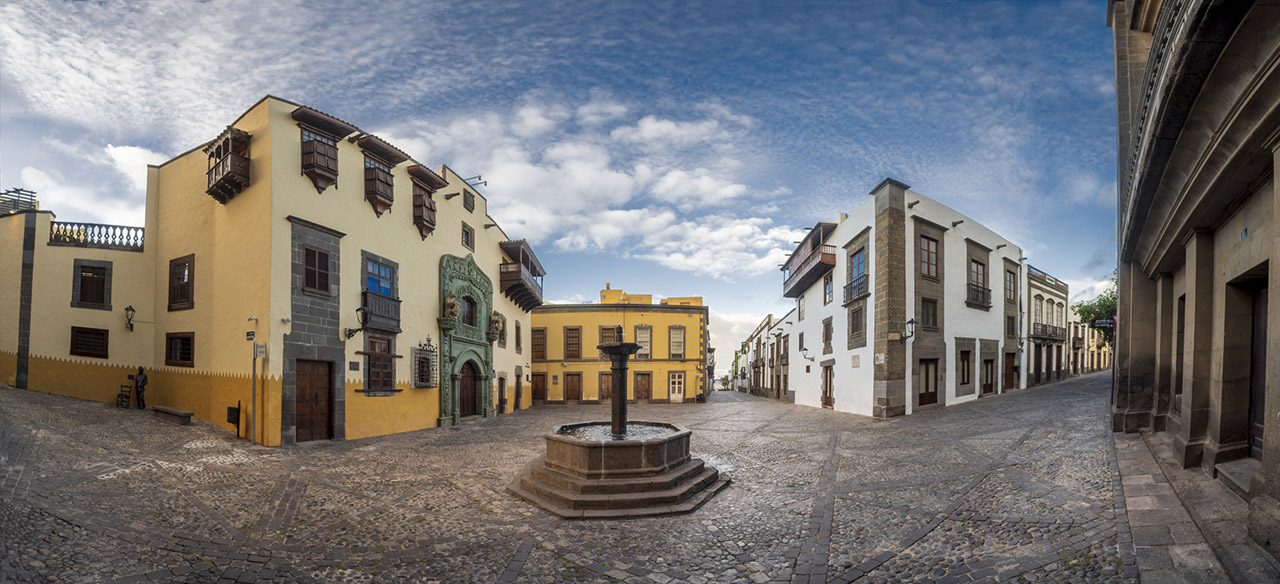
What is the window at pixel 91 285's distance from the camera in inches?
649

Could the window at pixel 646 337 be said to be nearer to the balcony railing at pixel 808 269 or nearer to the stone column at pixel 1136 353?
the balcony railing at pixel 808 269

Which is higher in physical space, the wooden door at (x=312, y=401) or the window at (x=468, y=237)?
the window at (x=468, y=237)

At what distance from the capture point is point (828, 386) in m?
24.9

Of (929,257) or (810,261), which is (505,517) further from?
(810,261)

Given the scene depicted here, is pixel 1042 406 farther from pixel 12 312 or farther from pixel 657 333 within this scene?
pixel 12 312

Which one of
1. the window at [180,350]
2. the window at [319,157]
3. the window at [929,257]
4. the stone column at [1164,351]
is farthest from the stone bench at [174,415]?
the window at [929,257]

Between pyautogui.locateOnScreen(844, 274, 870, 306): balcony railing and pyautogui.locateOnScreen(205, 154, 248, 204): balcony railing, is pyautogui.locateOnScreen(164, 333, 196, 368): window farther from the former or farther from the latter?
pyautogui.locateOnScreen(844, 274, 870, 306): balcony railing

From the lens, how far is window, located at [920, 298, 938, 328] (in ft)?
64.3

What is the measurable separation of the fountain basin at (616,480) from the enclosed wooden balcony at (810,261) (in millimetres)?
17404

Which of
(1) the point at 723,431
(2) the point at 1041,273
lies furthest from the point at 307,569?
(2) the point at 1041,273

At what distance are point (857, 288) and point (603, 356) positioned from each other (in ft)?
55.8

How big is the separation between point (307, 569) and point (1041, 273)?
35.9 meters

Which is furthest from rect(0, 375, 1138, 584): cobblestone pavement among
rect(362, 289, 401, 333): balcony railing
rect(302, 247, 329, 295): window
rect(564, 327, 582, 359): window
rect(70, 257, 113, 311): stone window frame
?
rect(564, 327, 582, 359): window

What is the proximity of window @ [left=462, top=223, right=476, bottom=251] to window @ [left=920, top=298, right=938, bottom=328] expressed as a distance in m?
16.4
